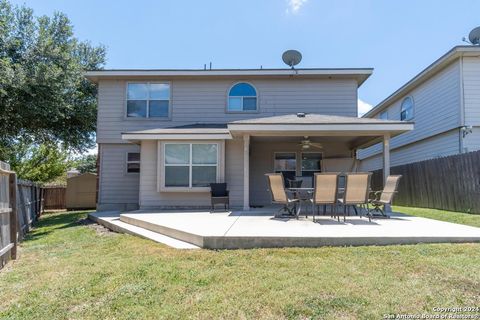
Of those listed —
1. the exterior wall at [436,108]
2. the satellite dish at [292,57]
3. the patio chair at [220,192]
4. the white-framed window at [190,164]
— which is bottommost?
the patio chair at [220,192]

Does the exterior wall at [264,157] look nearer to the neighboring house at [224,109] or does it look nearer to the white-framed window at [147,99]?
the neighboring house at [224,109]

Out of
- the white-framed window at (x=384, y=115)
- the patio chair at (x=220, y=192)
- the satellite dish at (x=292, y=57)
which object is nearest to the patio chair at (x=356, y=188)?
the patio chair at (x=220, y=192)

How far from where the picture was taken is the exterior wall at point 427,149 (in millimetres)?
12195

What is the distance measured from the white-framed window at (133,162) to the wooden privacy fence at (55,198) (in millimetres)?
8404

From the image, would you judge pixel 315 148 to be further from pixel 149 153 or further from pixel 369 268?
pixel 369 268

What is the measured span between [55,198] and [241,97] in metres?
13.0

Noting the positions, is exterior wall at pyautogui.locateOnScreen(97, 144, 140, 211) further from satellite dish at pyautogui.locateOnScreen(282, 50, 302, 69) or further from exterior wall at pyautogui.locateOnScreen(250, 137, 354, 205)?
satellite dish at pyautogui.locateOnScreen(282, 50, 302, 69)

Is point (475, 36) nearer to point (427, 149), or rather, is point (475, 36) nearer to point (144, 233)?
point (427, 149)

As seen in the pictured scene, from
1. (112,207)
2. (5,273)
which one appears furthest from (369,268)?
(112,207)

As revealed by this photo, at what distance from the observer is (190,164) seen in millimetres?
10117

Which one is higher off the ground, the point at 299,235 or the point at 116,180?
the point at 116,180

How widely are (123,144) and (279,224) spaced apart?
26.7 feet

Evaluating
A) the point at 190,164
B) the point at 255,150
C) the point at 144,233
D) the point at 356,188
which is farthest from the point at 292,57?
the point at 144,233

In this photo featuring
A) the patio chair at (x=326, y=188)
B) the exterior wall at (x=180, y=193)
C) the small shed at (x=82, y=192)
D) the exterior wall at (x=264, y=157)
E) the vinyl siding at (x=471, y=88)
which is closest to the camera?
the patio chair at (x=326, y=188)
